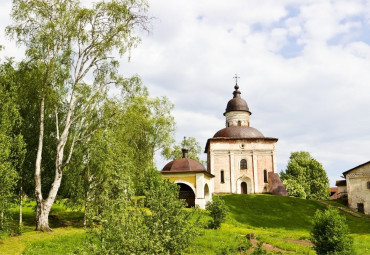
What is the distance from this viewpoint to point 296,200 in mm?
34969

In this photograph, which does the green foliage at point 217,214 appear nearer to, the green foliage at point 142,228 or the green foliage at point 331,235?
the green foliage at point 331,235

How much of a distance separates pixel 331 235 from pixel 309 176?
43.7 metres

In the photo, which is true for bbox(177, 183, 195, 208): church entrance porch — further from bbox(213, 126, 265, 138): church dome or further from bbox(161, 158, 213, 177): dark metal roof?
bbox(213, 126, 265, 138): church dome

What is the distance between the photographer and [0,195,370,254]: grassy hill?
15.7 m

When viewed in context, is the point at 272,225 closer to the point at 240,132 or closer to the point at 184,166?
the point at 184,166

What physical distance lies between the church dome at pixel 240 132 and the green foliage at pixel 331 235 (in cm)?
2653

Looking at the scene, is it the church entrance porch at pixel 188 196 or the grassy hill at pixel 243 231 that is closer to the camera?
the grassy hill at pixel 243 231

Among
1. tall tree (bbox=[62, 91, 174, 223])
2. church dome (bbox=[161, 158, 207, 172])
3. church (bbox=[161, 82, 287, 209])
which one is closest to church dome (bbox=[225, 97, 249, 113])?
church (bbox=[161, 82, 287, 209])

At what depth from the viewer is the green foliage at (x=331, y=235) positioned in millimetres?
14391

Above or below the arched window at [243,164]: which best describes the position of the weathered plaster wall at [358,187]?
below

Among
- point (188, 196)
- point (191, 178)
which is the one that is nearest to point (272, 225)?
point (191, 178)

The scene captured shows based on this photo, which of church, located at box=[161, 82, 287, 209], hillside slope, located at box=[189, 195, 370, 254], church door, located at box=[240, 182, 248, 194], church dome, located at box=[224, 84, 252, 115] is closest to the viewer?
hillside slope, located at box=[189, 195, 370, 254]

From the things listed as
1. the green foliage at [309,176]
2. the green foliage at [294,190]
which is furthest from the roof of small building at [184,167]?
the green foliage at [309,176]

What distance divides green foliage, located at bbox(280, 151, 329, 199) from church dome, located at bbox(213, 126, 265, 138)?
14.8 m
